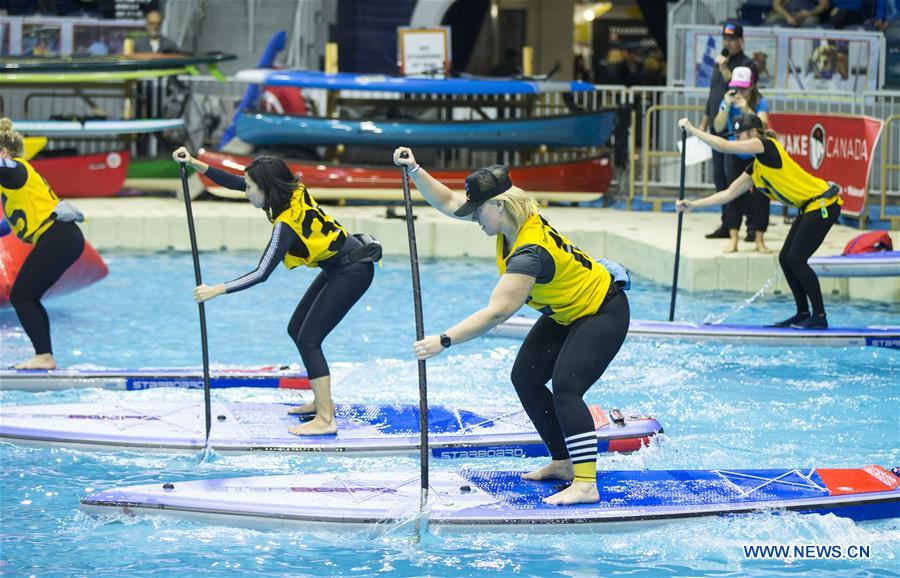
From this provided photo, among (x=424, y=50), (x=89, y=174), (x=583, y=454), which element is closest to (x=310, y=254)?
(x=583, y=454)

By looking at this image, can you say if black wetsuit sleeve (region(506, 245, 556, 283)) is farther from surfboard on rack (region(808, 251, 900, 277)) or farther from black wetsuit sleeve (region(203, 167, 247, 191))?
surfboard on rack (region(808, 251, 900, 277))

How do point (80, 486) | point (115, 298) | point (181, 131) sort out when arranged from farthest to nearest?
point (181, 131), point (115, 298), point (80, 486)

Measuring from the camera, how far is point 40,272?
912cm

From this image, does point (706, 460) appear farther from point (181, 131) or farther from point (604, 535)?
point (181, 131)

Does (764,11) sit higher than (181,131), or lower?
higher

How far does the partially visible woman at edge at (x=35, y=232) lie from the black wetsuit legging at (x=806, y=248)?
511 cm

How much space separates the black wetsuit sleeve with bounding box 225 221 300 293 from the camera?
7.17m

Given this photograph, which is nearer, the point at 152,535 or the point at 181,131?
the point at 152,535

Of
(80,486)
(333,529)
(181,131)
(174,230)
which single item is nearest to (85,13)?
(181,131)

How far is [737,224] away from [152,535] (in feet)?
26.0

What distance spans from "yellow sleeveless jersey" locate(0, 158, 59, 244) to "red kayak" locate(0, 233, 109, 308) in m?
2.10

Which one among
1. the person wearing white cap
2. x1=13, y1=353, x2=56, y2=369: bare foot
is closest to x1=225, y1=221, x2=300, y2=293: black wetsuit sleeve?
x1=13, y1=353, x2=56, y2=369: bare foot

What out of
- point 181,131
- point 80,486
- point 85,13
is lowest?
point 80,486

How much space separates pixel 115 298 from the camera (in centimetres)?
1296
